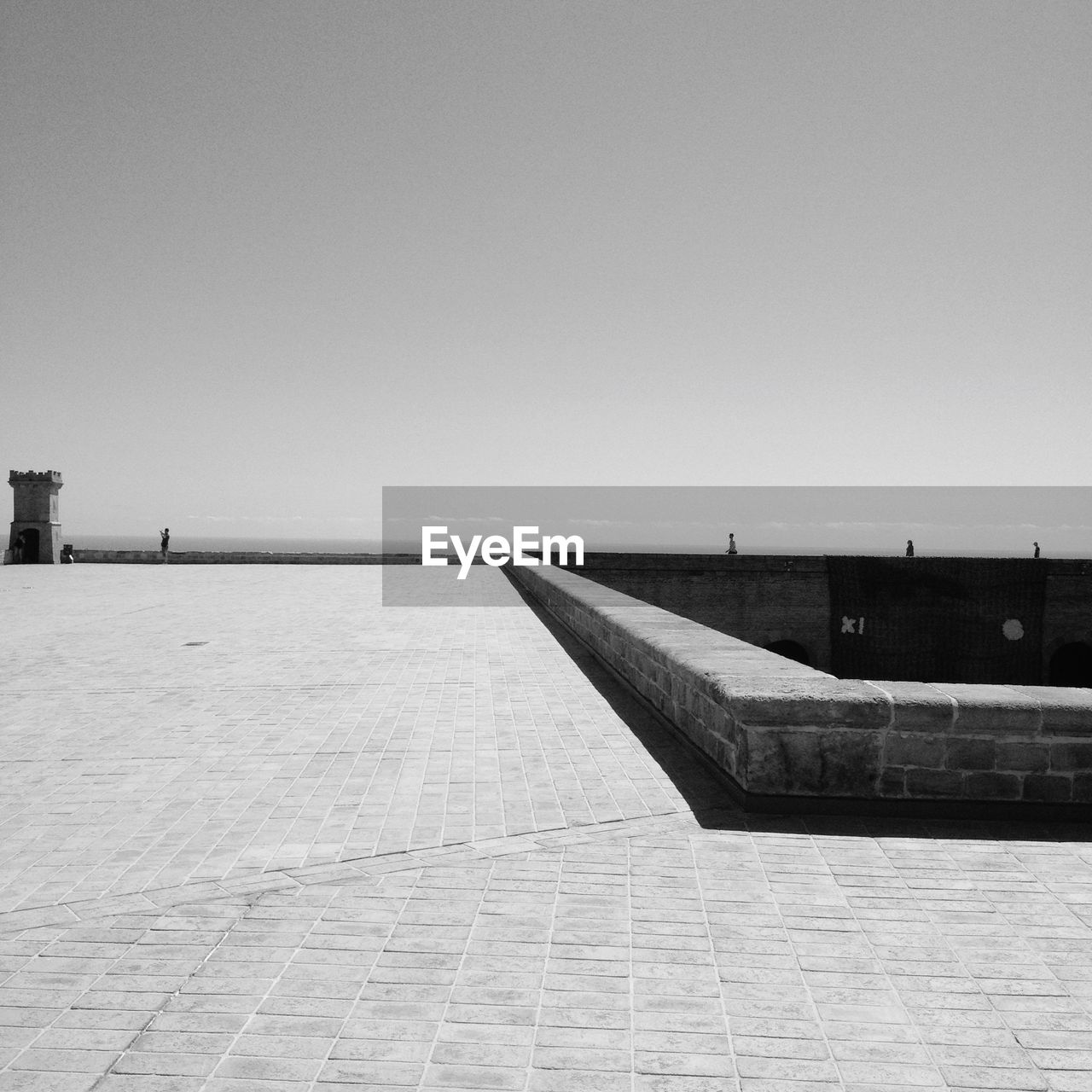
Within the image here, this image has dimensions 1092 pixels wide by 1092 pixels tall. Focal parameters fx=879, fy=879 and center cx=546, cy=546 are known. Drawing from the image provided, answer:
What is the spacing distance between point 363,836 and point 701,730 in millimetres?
2222

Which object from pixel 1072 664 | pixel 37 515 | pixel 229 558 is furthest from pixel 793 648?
pixel 37 515

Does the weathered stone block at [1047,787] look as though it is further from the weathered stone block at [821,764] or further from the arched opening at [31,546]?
the arched opening at [31,546]

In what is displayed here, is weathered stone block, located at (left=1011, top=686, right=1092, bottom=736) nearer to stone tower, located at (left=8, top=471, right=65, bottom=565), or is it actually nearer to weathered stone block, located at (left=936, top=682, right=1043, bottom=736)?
weathered stone block, located at (left=936, top=682, right=1043, bottom=736)

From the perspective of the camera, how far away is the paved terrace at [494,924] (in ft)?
8.00

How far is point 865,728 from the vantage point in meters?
4.53

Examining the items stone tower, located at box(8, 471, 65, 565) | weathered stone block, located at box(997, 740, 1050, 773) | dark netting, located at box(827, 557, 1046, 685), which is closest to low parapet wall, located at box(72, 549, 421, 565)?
stone tower, located at box(8, 471, 65, 565)

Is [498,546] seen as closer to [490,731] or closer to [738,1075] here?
[490,731]

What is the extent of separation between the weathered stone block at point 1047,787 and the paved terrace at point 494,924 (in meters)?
0.17

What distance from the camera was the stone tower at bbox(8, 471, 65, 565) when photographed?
2833cm

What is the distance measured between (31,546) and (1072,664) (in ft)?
113

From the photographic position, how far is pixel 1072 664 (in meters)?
28.9

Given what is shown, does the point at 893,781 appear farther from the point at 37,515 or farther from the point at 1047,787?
the point at 37,515

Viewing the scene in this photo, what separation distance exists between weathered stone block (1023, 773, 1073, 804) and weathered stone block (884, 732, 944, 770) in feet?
1.47

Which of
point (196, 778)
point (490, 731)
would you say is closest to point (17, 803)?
point (196, 778)
